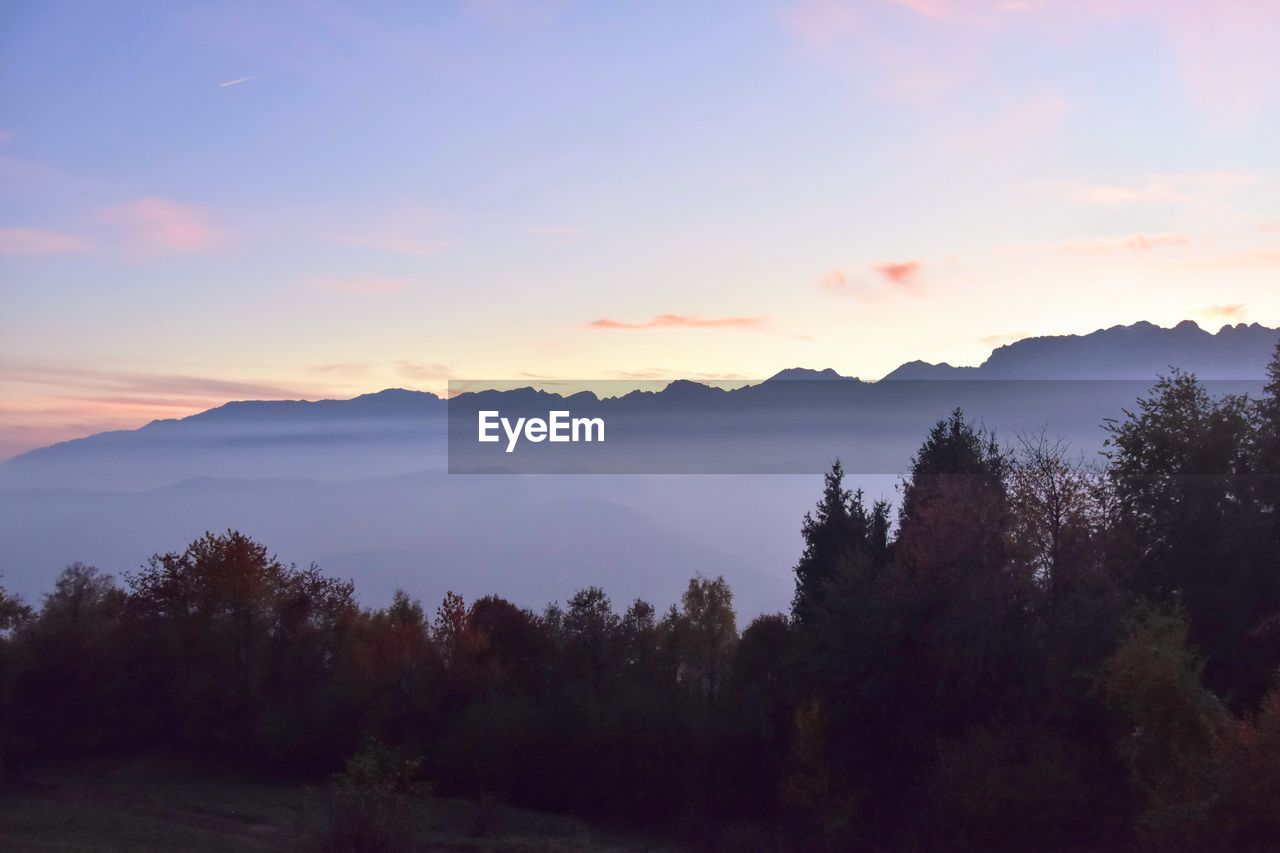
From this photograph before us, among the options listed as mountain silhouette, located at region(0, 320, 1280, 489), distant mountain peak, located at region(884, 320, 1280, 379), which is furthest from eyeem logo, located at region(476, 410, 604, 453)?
distant mountain peak, located at region(884, 320, 1280, 379)

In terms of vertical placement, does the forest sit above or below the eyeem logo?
below

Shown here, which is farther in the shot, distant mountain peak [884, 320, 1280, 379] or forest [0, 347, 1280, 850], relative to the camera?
distant mountain peak [884, 320, 1280, 379]

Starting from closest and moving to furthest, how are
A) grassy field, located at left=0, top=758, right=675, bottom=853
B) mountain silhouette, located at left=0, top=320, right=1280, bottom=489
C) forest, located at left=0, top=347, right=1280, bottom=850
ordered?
1. forest, located at left=0, top=347, right=1280, bottom=850
2. grassy field, located at left=0, top=758, right=675, bottom=853
3. mountain silhouette, located at left=0, top=320, right=1280, bottom=489

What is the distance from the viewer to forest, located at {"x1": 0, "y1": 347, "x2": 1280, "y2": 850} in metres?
18.6

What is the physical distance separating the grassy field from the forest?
213 centimetres

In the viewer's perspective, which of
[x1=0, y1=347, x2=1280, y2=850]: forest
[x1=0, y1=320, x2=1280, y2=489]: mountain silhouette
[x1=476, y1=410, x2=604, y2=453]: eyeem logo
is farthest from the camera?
[x1=0, y1=320, x2=1280, y2=489]: mountain silhouette

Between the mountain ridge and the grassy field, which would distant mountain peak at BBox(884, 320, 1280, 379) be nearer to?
the mountain ridge

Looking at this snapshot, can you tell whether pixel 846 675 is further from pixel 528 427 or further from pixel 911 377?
pixel 911 377

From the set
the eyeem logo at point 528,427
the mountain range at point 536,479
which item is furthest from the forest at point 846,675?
the mountain range at point 536,479

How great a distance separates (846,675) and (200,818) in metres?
17.6

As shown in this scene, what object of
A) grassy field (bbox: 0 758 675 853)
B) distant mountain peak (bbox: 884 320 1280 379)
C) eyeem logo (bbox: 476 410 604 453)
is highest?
distant mountain peak (bbox: 884 320 1280 379)

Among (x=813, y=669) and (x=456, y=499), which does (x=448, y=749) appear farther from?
(x=456, y=499)

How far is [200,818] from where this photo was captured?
26.4 metres

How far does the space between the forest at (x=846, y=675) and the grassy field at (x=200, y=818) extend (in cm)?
213
